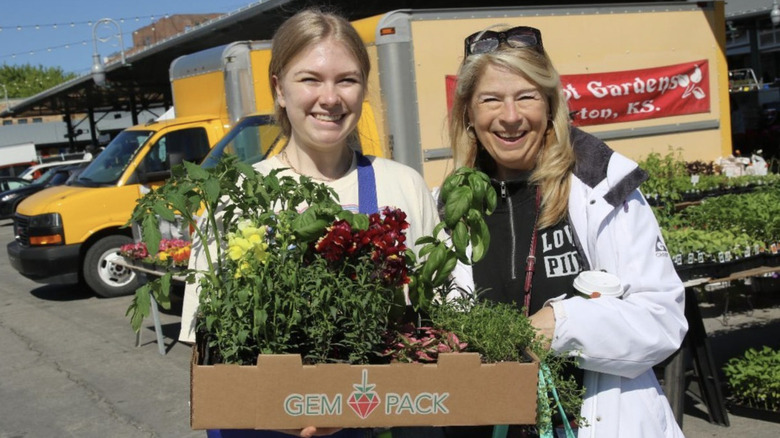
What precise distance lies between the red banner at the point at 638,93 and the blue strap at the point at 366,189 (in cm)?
702

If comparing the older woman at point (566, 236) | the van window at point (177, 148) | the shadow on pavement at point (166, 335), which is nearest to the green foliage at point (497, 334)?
the older woman at point (566, 236)

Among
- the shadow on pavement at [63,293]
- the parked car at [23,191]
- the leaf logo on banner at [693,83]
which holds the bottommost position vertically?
the shadow on pavement at [63,293]

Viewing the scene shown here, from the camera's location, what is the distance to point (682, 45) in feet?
33.0

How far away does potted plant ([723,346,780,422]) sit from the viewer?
5.01 m

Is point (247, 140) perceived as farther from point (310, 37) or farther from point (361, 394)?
point (361, 394)

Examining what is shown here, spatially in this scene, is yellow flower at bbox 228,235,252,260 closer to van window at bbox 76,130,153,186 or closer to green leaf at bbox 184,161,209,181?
green leaf at bbox 184,161,209,181

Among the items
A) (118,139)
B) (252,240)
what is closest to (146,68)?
(118,139)

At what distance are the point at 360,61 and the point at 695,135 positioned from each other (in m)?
8.97

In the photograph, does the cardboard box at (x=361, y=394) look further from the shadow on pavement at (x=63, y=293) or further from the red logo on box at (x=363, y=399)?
the shadow on pavement at (x=63, y=293)

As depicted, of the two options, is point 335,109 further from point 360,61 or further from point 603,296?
point 603,296

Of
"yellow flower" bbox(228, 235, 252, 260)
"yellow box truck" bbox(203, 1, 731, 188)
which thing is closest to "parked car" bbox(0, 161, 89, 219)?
"yellow box truck" bbox(203, 1, 731, 188)

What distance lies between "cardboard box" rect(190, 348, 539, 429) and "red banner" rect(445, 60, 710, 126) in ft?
25.1

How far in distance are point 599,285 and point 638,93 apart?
→ 27.3ft

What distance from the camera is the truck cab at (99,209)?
10.4 meters
